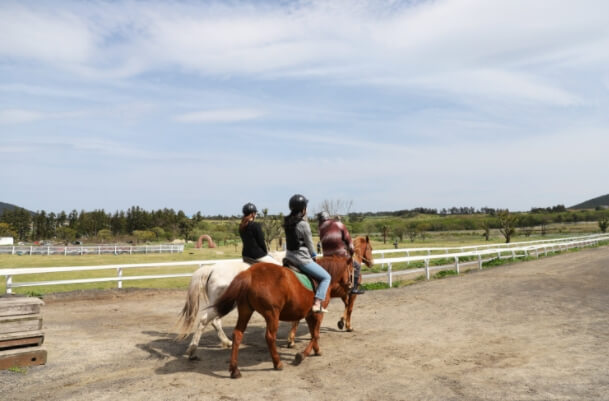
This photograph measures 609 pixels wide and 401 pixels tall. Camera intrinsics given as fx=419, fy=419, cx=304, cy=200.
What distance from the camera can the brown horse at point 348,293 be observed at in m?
7.90

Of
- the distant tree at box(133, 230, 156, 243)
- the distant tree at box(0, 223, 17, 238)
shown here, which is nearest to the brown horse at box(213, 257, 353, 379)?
the distant tree at box(133, 230, 156, 243)

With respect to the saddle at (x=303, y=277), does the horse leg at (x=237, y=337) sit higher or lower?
lower

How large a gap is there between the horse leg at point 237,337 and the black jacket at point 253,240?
1584 millimetres

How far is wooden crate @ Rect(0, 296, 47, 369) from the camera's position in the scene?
6367 mm

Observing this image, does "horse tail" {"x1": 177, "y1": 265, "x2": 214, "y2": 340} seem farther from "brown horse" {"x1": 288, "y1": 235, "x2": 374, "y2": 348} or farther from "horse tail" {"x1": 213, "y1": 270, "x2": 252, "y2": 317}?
"brown horse" {"x1": 288, "y1": 235, "x2": 374, "y2": 348}

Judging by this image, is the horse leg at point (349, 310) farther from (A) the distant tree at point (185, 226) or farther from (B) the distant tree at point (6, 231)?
(B) the distant tree at point (6, 231)

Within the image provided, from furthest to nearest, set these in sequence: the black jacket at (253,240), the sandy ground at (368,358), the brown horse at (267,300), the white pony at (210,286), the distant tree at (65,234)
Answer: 1. the distant tree at (65,234)
2. the black jacket at (253,240)
3. the white pony at (210,286)
4. the brown horse at (267,300)
5. the sandy ground at (368,358)

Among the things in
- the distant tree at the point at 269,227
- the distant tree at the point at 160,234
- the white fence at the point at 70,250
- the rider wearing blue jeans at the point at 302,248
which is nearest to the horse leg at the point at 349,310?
the rider wearing blue jeans at the point at 302,248

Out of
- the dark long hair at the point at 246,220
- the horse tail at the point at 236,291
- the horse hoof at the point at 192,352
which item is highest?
the dark long hair at the point at 246,220

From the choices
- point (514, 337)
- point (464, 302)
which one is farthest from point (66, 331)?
point (464, 302)

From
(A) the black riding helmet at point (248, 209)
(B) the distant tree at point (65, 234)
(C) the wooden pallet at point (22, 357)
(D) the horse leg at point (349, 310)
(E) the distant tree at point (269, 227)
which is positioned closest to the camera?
(C) the wooden pallet at point (22, 357)

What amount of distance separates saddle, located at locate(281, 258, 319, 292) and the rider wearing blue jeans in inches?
2.3

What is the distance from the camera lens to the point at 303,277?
22.3 feet

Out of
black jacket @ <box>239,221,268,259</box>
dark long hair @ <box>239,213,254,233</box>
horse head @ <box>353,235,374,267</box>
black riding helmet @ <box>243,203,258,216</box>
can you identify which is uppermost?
black riding helmet @ <box>243,203,258,216</box>
